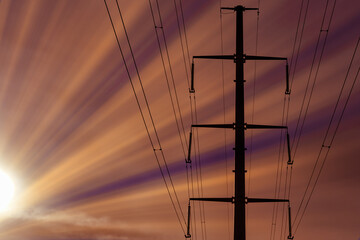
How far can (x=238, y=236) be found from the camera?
2644 cm

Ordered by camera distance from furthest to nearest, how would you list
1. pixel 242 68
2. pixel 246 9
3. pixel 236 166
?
pixel 246 9
pixel 242 68
pixel 236 166

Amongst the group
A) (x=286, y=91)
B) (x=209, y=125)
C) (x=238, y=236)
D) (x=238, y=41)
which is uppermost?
(x=238, y=41)

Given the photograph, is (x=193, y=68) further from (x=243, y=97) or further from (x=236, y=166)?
(x=236, y=166)

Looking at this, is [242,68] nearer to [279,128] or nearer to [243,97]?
[243,97]

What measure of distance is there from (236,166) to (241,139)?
1.67 meters

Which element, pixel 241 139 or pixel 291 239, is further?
pixel 291 239

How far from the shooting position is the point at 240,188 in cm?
Answer: 2750

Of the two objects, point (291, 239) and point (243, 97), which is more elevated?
point (243, 97)

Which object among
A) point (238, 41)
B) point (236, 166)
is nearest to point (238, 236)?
point (236, 166)

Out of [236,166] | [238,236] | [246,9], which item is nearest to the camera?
[238,236]

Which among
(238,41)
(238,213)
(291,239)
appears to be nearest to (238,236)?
(238,213)

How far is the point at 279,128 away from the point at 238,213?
6.88 m

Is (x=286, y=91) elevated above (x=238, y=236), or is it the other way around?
(x=286, y=91)

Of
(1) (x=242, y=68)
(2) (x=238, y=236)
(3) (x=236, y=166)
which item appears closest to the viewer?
(2) (x=238, y=236)
